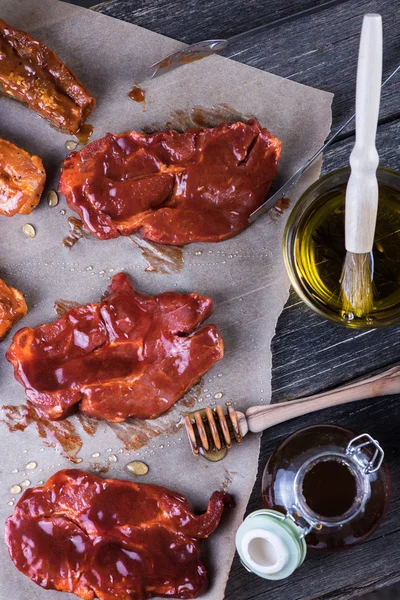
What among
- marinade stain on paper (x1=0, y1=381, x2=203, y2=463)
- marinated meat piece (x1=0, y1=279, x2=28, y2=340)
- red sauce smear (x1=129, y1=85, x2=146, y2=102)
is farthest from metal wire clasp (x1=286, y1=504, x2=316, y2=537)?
red sauce smear (x1=129, y1=85, x2=146, y2=102)

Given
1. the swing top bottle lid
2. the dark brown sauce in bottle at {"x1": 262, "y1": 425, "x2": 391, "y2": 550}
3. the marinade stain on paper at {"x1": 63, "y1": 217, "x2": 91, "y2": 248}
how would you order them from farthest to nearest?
the marinade stain on paper at {"x1": 63, "y1": 217, "x2": 91, "y2": 248} → the dark brown sauce in bottle at {"x1": 262, "y1": 425, "x2": 391, "y2": 550} → the swing top bottle lid

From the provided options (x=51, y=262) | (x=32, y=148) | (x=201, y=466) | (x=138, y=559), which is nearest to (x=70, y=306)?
(x=51, y=262)

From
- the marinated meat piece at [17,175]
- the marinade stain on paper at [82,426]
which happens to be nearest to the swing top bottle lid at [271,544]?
the marinade stain on paper at [82,426]

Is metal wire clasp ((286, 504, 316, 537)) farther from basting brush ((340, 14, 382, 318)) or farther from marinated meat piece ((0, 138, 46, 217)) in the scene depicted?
marinated meat piece ((0, 138, 46, 217))

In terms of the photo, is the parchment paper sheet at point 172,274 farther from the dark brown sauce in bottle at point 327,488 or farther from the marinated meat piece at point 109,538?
the dark brown sauce in bottle at point 327,488

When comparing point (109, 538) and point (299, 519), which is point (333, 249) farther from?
point (109, 538)

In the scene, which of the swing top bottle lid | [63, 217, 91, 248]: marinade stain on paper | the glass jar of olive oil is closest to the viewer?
the swing top bottle lid

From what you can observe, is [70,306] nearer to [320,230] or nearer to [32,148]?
[32,148]

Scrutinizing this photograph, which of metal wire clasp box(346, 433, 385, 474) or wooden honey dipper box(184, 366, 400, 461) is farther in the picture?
wooden honey dipper box(184, 366, 400, 461)
